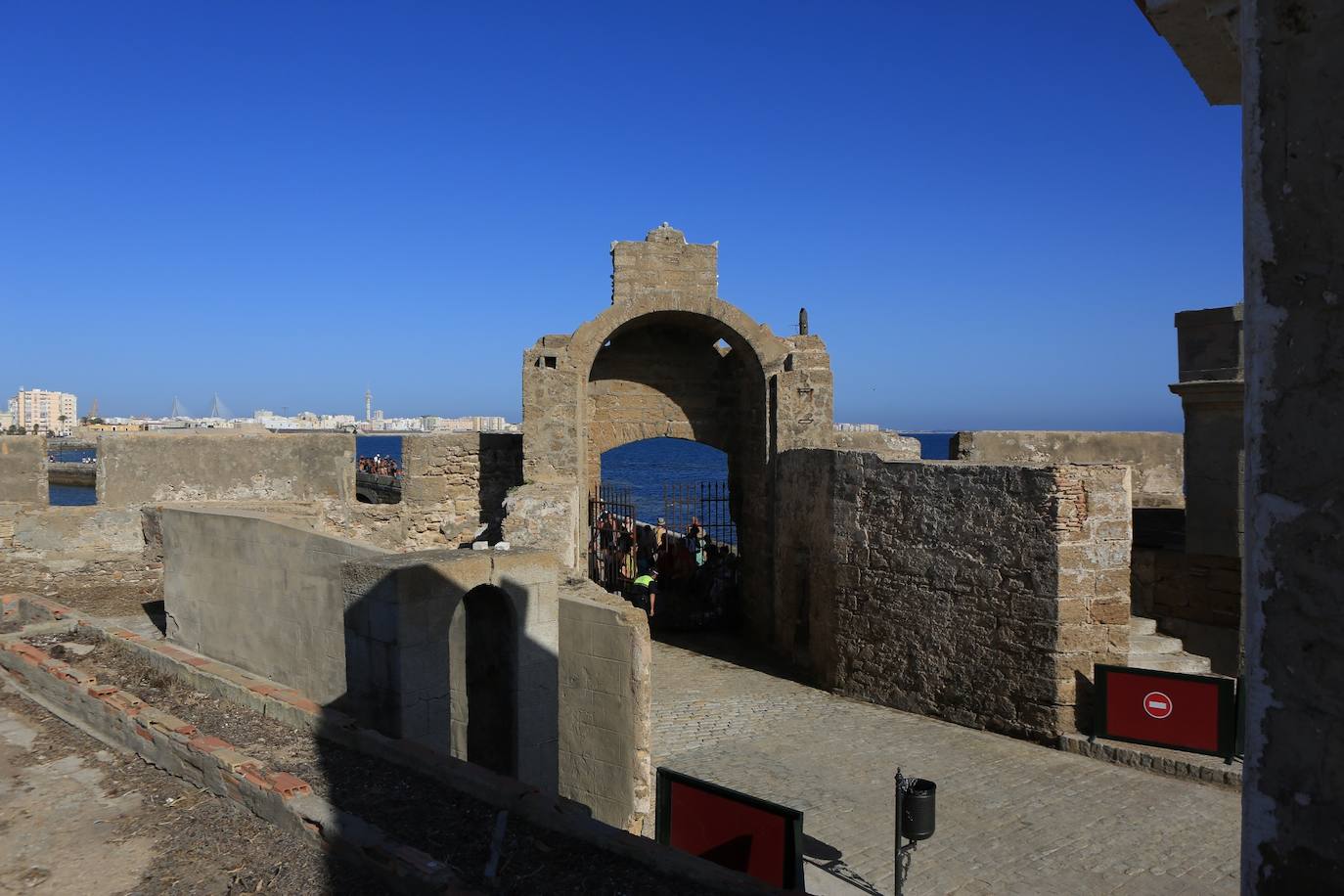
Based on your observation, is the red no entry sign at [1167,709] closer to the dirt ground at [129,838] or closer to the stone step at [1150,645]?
the stone step at [1150,645]

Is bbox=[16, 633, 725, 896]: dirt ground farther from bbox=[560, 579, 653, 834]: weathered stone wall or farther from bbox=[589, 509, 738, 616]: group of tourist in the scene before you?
bbox=[589, 509, 738, 616]: group of tourist

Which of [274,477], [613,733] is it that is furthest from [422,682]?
[274,477]

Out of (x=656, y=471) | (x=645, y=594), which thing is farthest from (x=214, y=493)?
(x=656, y=471)

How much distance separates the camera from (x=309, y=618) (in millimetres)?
7973

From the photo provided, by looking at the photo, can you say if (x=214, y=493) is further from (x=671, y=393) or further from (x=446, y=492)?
(x=671, y=393)

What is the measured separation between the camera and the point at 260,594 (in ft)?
28.3

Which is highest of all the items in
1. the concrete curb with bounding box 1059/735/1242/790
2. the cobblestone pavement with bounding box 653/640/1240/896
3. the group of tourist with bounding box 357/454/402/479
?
the group of tourist with bounding box 357/454/402/479

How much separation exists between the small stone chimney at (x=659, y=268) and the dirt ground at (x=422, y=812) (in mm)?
8850

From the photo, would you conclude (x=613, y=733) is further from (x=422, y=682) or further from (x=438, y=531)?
(x=438, y=531)

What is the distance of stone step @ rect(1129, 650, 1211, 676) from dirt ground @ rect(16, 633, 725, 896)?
23.0ft

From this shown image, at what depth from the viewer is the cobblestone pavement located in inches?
258

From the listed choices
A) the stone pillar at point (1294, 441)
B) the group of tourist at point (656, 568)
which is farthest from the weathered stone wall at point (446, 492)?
the stone pillar at point (1294, 441)

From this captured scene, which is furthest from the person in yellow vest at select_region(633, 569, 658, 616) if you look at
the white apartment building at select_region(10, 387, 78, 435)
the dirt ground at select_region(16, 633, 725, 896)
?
the white apartment building at select_region(10, 387, 78, 435)

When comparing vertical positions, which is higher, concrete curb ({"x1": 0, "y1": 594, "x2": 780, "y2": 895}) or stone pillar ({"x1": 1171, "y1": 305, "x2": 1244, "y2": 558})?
stone pillar ({"x1": 1171, "y1": 305, "x2": 1244, "y2": 558})
